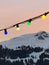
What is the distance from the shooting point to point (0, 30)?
9.59m

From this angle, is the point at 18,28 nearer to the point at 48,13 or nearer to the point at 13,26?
the point at 13,26

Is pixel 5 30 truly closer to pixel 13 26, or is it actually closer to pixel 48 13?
pixel 13 26

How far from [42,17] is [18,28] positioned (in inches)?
31.0

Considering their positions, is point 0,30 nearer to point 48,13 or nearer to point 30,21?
point 30,21

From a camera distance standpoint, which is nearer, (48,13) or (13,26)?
(48,13)

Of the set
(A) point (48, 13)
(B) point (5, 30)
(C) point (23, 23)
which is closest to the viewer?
(A) point (48, 13)

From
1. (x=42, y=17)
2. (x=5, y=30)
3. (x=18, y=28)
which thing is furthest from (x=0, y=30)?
(x=42, y=17)

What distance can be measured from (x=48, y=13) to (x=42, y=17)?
278 millimetres

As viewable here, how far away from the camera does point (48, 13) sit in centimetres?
805

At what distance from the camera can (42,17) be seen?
829 cm

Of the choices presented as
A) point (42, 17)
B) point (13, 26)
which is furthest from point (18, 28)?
point (42, 17)

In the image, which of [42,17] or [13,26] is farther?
[13,26]

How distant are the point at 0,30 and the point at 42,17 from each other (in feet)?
5.44

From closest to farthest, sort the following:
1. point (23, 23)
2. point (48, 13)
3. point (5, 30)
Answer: point (48, 13) < point (23, 23) < point (5, 30)
